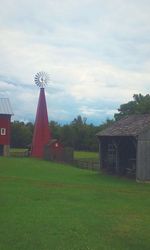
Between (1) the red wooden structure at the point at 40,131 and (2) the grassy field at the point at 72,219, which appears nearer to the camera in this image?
(2) the grassy field at the point at 72,219

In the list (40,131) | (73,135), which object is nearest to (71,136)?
(73,135)

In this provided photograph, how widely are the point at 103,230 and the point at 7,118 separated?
57146 mm

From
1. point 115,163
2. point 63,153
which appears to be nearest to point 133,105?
point 63,153

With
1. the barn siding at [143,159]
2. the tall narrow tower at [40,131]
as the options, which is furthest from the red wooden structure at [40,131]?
the barn siding at [143,159]

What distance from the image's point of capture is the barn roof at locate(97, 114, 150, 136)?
32.5m

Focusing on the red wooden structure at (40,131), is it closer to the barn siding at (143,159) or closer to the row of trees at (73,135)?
the row of trees at (73,135)

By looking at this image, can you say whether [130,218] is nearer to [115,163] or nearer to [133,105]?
[115,163]

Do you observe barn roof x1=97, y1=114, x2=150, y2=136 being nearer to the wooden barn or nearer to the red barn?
the wooden barn

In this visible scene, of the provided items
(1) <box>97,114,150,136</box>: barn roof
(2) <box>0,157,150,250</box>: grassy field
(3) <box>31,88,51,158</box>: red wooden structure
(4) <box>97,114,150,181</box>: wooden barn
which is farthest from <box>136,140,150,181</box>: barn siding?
(3) <box>31,88,51,158</box>: red wooden structure

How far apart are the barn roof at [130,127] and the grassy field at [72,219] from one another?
9578 mm

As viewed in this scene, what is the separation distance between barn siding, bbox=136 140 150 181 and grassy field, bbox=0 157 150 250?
796 centimetres

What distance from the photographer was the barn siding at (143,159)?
31375 mm

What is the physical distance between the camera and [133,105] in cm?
8162

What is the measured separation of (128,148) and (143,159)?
650 centimetres
